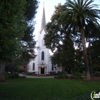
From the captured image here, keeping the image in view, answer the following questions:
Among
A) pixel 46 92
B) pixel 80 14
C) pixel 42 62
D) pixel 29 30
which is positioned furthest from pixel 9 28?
pixel 42 62

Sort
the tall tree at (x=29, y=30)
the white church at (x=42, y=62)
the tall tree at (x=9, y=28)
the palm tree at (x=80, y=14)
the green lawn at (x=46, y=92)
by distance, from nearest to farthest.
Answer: the tall tree at (x=9, y=28)
the green lawn at (x=46, y=92)
the tall tree at (x=29, y=30)
the palm tree at (x=80, y=14)
the white church at (x=42, y=62)

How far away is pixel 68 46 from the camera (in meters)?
36.2

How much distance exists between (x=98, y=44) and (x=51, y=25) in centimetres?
965

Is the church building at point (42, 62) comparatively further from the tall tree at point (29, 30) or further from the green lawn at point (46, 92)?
the green lawn at point (46, 92)

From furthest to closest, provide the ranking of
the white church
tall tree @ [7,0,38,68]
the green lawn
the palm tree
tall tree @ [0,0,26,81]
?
the white church < the palm tree < tall tree @ [7,0,38,68] < the green lawn < tall tree @ [0,0,26,81]

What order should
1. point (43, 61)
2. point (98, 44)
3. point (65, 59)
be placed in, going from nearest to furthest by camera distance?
point (98, 44) < point (65, 59) < point (43, 61)

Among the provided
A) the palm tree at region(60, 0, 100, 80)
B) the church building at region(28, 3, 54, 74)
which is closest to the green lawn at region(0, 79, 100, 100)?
the palm tree at region(60, 0, 100, 80)

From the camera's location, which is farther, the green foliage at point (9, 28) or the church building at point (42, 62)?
the church building at point (42, 62)

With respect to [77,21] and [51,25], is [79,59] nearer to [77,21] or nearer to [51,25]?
[51,25]

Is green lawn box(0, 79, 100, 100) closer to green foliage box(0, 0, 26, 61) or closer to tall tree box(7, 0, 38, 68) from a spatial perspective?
green foliage box(0, 0, 26, 61)

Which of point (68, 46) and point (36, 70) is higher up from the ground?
point (68, 46)

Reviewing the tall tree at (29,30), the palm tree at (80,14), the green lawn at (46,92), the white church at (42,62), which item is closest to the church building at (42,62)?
the white church at (42,62)

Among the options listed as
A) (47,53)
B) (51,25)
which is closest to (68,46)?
(51,25)

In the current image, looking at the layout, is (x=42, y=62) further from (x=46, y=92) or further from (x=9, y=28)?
(x=9, y=28)
